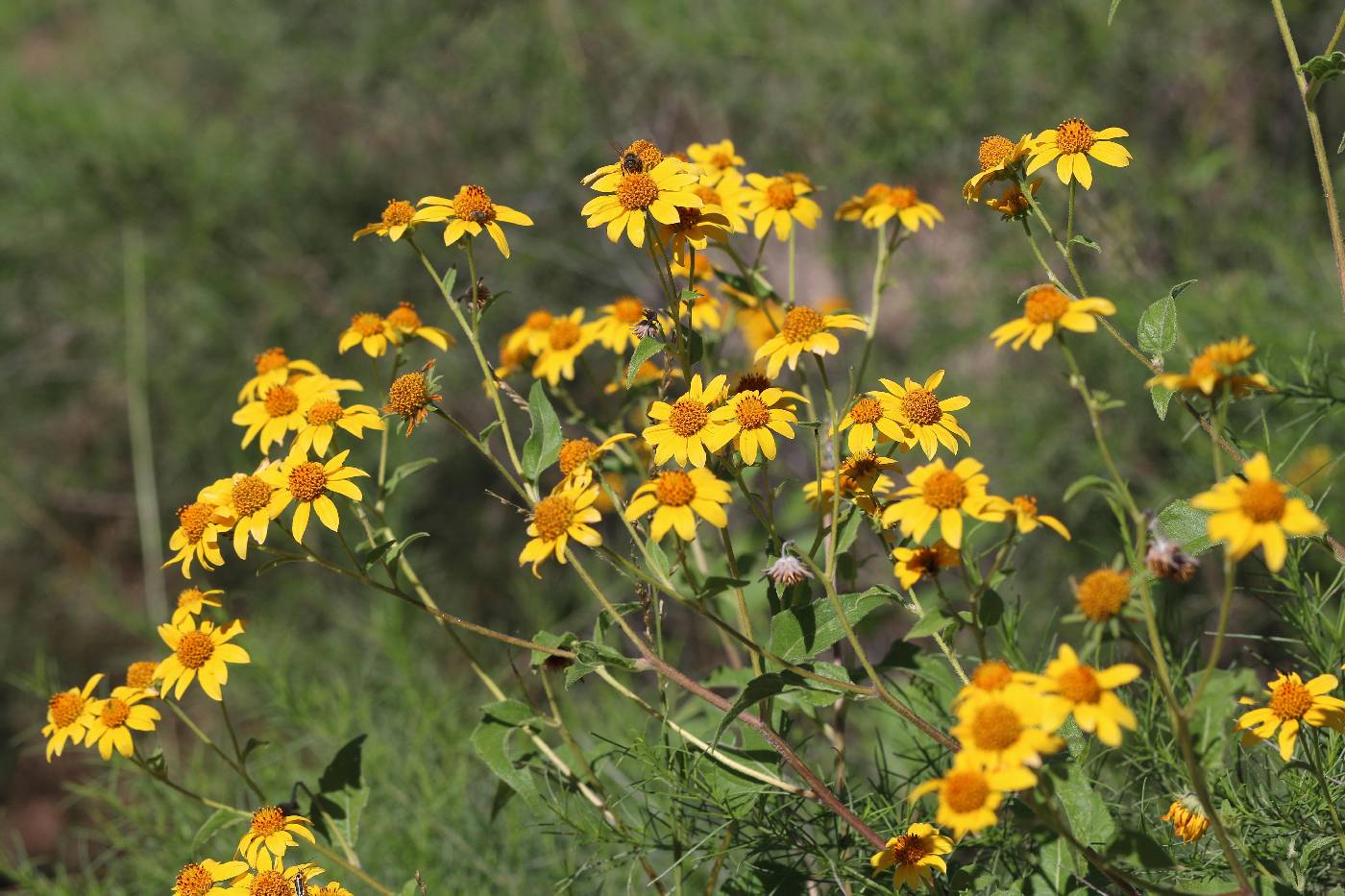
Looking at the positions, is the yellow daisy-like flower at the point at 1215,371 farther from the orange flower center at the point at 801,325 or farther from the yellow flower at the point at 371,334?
the yellow flower at the point at 371,334

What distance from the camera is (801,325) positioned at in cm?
137

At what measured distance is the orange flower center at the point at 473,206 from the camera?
1379 mm

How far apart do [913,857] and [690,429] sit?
0.48m

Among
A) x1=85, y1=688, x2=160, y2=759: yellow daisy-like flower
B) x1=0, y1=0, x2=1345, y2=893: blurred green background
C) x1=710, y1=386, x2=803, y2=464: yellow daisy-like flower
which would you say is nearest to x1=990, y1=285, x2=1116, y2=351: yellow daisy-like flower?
x1=710, y1=386, x2=803, y2=464: yellow daisy-like flower

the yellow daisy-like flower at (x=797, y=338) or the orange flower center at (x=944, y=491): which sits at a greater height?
the yellow daisy-like flower at (x=797, y=338)

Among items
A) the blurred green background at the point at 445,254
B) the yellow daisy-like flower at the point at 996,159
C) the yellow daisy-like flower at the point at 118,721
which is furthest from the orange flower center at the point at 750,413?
the blurred green background at the point at 445,254

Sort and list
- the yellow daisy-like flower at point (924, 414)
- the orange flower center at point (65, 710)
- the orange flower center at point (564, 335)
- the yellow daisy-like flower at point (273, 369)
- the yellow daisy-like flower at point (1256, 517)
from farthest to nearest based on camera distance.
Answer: the orange flower center at point (564, 335)
the yellow daisy-like flower at point (273, 369)
the orange flower center at point (65, 710)
the yellow daisy-like flower at point (924, 414)
the yellow daisy-like flower at point (1256, 517)

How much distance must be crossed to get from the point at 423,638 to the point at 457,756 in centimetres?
125

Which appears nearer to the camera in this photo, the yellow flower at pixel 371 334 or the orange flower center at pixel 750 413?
the orange flower center at pixel 750 413

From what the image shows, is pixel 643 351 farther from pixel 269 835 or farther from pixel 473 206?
pixel 269 835

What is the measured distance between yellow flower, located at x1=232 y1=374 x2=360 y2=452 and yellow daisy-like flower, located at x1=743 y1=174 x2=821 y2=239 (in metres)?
0.59

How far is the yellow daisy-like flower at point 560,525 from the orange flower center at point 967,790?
0.41 metres

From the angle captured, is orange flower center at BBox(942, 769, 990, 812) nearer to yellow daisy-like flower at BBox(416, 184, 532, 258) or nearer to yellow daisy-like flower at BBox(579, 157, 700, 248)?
yellow daisy-like flower at BBox(579, 157, 700, 248)

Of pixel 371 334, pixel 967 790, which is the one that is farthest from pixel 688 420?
pixel 371 334
